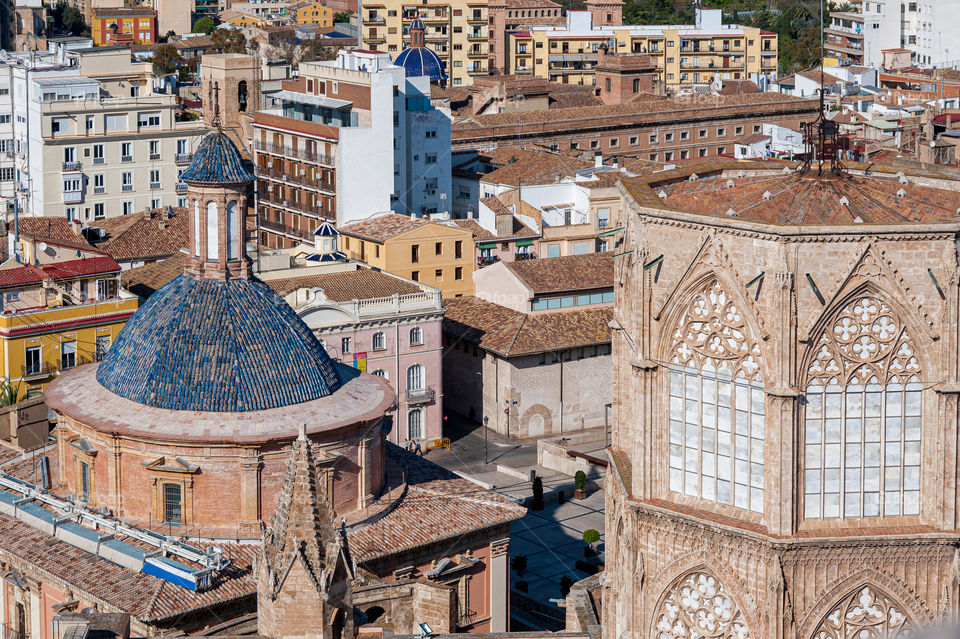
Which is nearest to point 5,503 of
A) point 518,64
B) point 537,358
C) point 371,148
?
point 537,358

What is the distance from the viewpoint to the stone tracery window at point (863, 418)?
34.7 meters

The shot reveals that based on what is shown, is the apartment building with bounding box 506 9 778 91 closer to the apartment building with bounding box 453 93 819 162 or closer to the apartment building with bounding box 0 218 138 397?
the apartment building with bounding box 453 93 819 162

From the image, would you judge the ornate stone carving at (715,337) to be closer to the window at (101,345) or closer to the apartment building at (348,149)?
the window at (101,345)

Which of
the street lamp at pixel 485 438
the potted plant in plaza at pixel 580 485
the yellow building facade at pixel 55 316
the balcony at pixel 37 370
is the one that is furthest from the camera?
the street lamp at pixel 485 438

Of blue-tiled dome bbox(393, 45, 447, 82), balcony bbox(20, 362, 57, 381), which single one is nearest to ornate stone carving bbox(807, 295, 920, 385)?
balcony bbox(20, 362, 57, 381)

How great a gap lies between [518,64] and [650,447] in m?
156

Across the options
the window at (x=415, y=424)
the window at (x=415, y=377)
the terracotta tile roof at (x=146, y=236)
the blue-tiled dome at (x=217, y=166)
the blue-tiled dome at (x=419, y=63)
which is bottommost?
the window at (x=415, y=424)

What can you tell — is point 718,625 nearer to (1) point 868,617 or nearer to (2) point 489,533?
(1) point 868,617

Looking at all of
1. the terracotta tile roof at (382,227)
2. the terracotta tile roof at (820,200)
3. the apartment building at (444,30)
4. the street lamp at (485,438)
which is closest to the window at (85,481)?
the terracotta tile roof at (820,200)

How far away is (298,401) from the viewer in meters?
55.0

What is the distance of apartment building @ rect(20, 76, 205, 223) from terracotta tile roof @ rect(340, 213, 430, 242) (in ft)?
76.9

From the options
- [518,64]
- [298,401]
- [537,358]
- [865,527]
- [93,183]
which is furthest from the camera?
[518,64]

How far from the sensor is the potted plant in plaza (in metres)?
75.8

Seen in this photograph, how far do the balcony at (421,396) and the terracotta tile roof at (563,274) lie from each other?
7.05m
